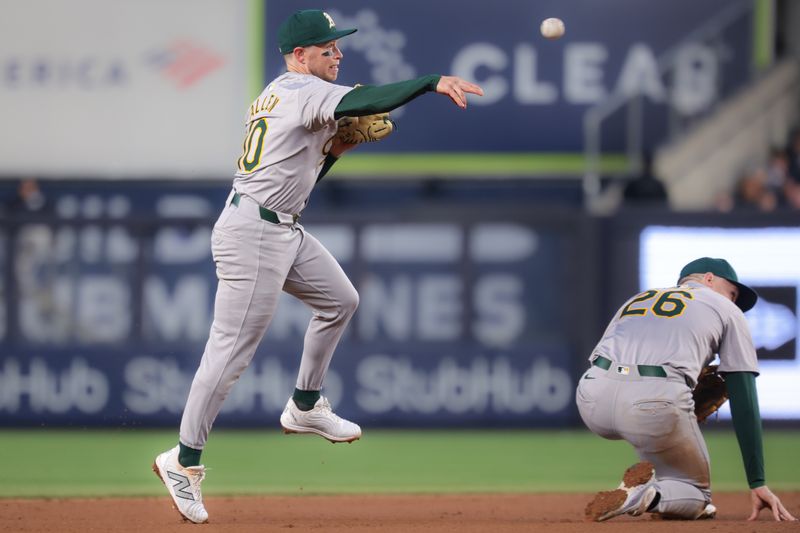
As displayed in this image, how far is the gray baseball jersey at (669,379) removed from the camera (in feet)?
19.4

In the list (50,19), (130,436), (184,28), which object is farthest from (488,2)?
(130,436)

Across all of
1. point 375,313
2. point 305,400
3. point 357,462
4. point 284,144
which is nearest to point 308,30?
point 284,144

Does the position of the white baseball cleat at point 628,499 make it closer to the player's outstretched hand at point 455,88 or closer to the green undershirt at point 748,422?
the green undershirt at point 748,422

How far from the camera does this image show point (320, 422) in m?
6.53

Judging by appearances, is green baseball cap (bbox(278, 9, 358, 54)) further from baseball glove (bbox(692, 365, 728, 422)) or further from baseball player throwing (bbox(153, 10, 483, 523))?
baseball glove (bbox(692, 365, 728, 422))

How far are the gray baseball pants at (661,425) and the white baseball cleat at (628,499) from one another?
3.3 inches

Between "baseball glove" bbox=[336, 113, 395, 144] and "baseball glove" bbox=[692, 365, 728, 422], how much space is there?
188 centimetres

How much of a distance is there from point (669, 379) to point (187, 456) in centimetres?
211

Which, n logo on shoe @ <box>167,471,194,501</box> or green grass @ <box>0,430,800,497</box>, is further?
green grass @ <box>0,430,800,497</box>

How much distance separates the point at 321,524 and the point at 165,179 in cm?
823

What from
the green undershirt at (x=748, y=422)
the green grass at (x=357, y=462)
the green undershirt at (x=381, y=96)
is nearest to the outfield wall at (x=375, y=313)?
the green grass at (x=357, y=462)

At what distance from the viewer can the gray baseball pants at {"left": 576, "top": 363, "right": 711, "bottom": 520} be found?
5.89 metres

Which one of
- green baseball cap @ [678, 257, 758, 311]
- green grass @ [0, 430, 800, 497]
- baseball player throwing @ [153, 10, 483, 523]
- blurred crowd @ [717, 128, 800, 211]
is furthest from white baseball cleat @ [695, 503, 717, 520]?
Answer: blurred crowd @ [717, 128, 800, 211]

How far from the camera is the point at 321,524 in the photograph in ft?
20.0
